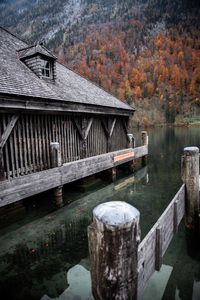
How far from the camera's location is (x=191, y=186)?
4523 mm

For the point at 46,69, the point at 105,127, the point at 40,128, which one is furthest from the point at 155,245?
the point at 105,127

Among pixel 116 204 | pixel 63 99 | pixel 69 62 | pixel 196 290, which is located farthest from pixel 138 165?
pixel 69 62

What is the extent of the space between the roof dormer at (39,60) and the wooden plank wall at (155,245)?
7.68m

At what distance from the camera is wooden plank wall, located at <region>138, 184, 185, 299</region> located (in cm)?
231

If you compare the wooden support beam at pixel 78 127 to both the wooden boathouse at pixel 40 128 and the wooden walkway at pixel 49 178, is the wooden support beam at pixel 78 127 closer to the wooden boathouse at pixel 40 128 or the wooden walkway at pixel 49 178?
the wooden boathouse at pixel 40 128

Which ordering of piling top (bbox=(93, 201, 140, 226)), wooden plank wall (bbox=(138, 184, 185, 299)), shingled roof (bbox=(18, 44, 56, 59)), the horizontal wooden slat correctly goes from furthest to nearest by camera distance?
1. the horizontal wooden slat
2. shingled roof (bbox=(18, 44, 56, 59))
3. wooden plank wall (bbox=(138, 184, 185, 299))
4. piling top (bbox=(93, 201, 140, 226))

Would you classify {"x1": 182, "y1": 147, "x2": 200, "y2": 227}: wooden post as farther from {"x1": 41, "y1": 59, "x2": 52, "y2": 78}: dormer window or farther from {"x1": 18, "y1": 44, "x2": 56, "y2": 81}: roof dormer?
{"x1": 41, "y1": 59, "x2": 52, "y2": 78}: dormer window

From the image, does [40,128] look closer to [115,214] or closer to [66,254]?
[66,254]

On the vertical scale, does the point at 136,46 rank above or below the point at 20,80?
above

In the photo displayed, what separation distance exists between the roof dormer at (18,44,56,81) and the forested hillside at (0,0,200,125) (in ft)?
181

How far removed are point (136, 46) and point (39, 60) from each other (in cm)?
9736

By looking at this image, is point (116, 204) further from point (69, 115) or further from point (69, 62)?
point (69, 62)

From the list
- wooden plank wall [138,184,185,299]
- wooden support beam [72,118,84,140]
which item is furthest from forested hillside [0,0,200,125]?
wooden plank wall [138,184,185,299]

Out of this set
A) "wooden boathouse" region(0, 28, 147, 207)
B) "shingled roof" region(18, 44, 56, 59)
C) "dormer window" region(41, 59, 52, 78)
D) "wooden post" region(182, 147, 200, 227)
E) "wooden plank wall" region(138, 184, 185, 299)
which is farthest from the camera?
"dormer window" region(41, 59, 52, 78)
